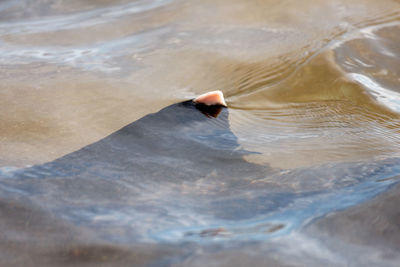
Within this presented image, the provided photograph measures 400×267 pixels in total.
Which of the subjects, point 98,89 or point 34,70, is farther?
point 34,70

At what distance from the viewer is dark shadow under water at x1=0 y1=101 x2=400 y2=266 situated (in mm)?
1103

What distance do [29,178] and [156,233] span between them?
54 cm

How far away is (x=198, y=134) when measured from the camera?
1.90 m

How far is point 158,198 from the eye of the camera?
4.51 ft

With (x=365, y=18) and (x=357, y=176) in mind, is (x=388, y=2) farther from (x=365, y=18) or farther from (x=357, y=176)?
(x=357, y=176)

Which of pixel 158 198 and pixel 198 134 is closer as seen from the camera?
pixel 158 198

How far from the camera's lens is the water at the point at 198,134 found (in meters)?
1.12

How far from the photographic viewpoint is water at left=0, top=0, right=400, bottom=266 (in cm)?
112

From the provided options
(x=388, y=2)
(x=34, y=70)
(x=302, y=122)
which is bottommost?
(x=302, y=122)

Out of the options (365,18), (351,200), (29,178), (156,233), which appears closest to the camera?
(156,233)

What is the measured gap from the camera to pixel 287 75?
8.23ft

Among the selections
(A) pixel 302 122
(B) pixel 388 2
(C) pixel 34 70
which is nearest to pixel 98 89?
(C) pixel 34 70

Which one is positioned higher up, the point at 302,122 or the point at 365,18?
the point at 365,18

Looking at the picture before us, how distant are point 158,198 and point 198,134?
1.85 feet
